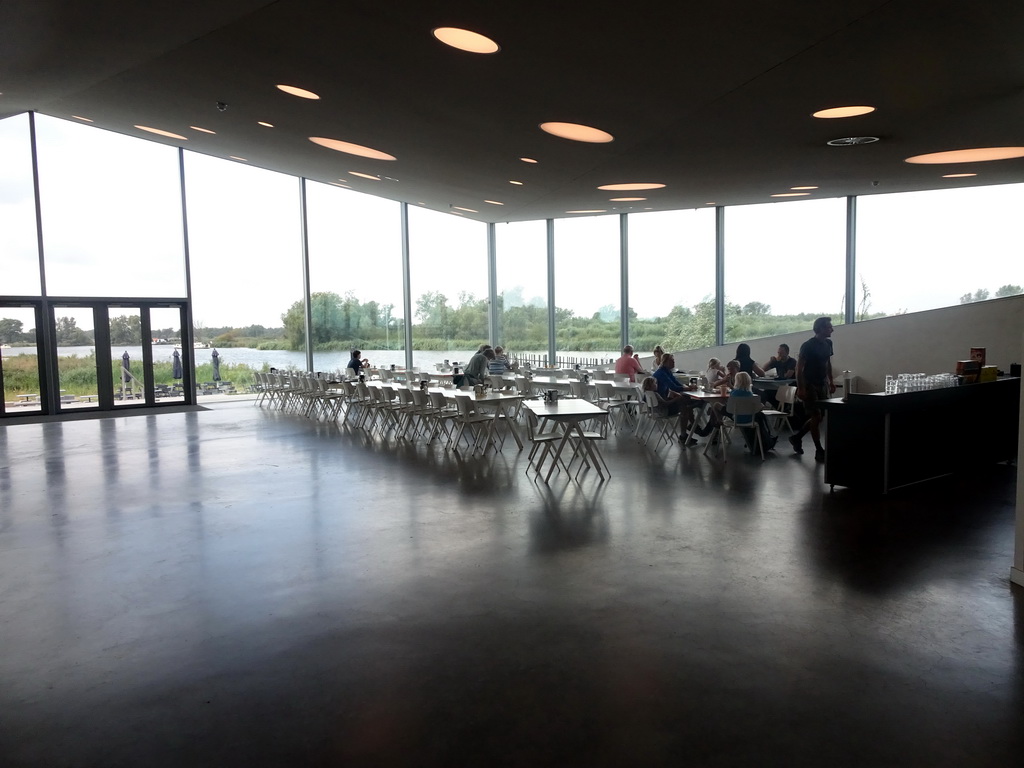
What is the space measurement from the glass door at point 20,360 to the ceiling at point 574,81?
14.2ft

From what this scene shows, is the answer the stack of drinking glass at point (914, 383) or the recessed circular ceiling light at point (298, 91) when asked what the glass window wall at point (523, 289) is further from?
the stack of drinking glass at point (914, 383)

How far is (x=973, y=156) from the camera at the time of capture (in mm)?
7977

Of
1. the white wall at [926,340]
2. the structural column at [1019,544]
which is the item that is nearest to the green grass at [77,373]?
the white wall at [926,340]

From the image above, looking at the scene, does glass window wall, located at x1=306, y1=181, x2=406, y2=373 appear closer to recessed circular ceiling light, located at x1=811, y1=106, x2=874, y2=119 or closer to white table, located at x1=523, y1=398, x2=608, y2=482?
white table, located at x1=523, y1=398, x2=608, y2=482

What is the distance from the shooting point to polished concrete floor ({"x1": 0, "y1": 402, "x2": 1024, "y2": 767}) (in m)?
2.61

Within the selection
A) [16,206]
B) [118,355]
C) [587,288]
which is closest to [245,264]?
[118,355]

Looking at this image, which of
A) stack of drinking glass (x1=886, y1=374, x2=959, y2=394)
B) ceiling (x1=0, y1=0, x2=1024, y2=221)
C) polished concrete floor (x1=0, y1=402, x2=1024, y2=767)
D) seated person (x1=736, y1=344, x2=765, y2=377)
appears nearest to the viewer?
polished concrete floor (x1=0, y1=402, x2=1024, y2=767)

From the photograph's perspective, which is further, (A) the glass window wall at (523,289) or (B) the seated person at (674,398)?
(A) the glass window wall at (523,289)

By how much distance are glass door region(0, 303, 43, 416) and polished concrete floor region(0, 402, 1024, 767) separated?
8.33 meters

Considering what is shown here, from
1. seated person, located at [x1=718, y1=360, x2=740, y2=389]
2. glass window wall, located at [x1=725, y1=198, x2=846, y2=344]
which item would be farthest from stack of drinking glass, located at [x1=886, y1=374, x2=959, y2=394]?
glass window wall, located at [x1=725, y1=198, x2=846, y2=344]

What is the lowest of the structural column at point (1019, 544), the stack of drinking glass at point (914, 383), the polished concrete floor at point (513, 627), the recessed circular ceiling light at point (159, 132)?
the polished concrete floor at point (513, 627)

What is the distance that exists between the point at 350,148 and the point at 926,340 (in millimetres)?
9310

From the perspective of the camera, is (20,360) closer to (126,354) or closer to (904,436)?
(126,354)

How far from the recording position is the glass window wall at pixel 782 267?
41.2ft
